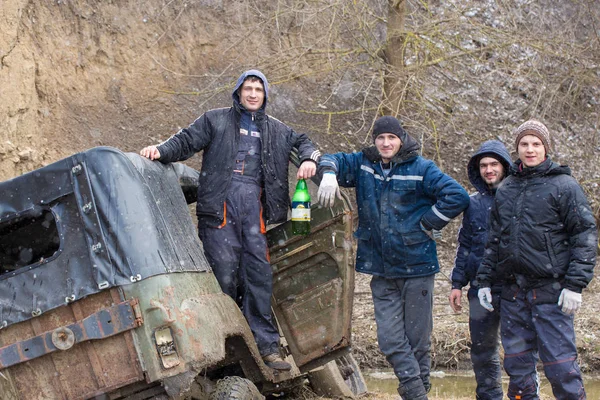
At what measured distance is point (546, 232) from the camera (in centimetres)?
480

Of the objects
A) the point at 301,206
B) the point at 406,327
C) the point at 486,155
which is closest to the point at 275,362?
the point at 406,327

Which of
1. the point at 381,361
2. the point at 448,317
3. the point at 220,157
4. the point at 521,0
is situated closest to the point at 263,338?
the point at 220,157

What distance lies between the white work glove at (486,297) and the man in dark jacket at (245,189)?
144 centimetres

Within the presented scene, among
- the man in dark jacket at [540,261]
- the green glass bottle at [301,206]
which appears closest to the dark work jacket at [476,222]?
the man in dark jacket at [540,261]

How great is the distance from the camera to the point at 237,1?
52.5ft

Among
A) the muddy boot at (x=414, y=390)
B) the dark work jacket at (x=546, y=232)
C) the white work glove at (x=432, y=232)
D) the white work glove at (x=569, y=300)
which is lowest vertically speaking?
the muddy boot at (x=414, y=390)

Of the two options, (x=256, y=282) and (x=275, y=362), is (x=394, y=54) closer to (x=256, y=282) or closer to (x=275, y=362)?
(x=256, y=282)

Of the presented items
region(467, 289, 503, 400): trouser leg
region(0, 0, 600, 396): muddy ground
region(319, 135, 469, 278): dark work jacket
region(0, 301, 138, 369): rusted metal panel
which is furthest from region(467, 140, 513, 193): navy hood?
region(0, 0, 600, 396): muddy ground

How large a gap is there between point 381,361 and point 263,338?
4.31m

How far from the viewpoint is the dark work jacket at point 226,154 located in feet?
18.1

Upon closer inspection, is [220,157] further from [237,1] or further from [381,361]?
[237,1]

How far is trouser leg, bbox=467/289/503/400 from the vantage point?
18.6 feet

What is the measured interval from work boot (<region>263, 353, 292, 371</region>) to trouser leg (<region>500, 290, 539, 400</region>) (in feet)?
5.02

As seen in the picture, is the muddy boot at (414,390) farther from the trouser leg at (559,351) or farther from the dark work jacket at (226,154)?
the dark work jacket at (226,154)
